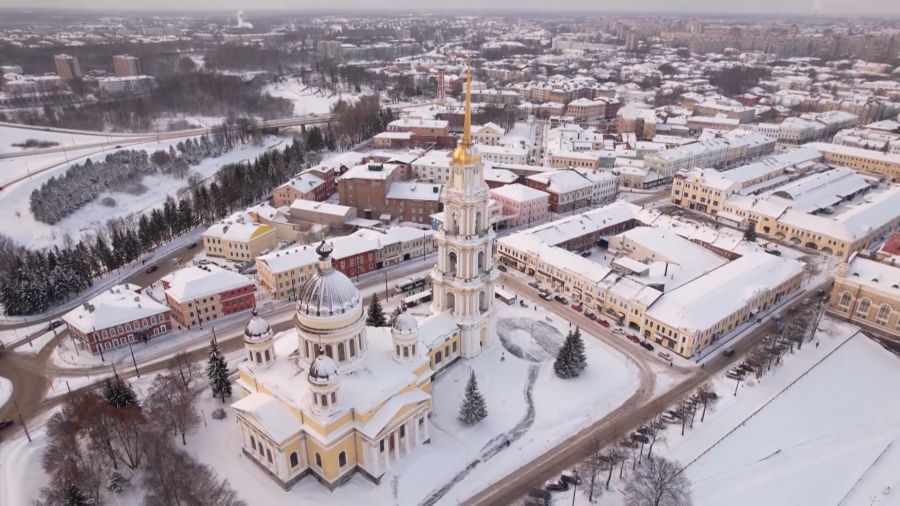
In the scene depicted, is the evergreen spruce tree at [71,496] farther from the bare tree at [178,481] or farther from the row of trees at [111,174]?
the row of trees at [111,174]

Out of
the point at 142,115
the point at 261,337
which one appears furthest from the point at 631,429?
the point at 142,115

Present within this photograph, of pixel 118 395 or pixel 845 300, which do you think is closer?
pixel 118 395

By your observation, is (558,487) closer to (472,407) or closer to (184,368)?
(472,407)

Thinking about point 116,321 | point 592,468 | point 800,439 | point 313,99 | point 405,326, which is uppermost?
point 405,326

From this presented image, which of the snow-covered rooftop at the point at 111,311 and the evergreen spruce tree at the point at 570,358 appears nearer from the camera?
the evergreen spruce tree at the point at 570,358

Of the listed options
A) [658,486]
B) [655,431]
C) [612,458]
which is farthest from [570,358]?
[658,486]

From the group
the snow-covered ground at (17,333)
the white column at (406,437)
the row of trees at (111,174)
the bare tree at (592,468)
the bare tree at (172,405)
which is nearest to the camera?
the bare tree at (592,468)

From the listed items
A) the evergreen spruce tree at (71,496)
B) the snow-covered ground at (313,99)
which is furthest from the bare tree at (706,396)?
the snow-covered ground at (313,99)
